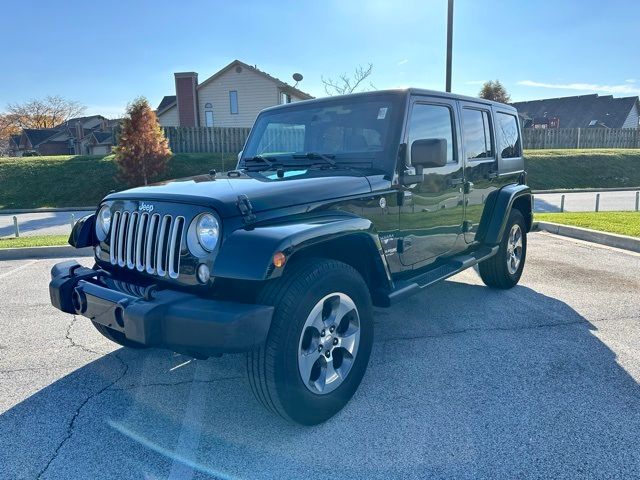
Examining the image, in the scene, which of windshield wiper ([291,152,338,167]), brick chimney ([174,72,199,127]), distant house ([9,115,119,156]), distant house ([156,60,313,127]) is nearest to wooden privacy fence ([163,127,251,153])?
distant house ([156,60,313,127])

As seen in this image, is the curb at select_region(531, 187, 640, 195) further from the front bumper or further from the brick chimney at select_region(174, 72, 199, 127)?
the brick chimney at select_region(174, 72, 199, 127)

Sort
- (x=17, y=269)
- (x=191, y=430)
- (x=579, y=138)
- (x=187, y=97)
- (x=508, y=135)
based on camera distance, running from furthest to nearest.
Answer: (x=187, y=97) → (x=579, y=138) → (x=17, y=269) → (x=508, y=135) → (x=191, y=430)

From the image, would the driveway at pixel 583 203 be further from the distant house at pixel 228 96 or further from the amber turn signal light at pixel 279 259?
the distant house at pixel 228 96

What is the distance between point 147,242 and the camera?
2900mm

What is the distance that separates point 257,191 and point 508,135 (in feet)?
12.5

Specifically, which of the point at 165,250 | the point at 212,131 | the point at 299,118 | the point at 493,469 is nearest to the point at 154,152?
the point at 212,131

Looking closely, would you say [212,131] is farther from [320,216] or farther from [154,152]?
[320,216]

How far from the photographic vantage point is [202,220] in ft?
8.83

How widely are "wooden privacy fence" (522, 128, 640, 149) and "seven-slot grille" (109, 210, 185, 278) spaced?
2768cm

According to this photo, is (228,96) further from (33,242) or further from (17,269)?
(17,269)

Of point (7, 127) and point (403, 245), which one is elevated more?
point (7, 127)

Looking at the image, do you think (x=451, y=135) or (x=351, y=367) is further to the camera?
(x=451, y=135)

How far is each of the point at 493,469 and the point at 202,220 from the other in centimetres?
205

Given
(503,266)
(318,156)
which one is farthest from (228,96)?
(318,156)
